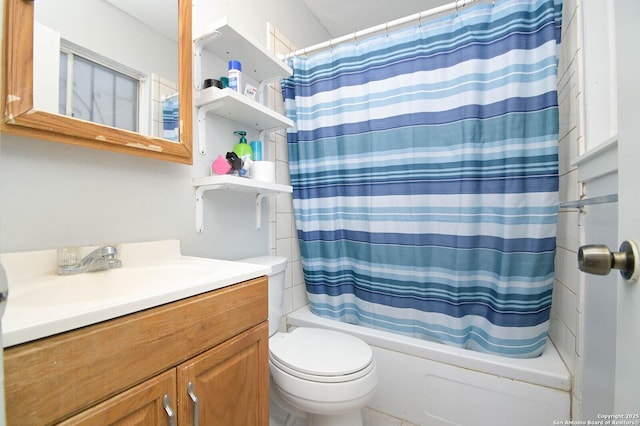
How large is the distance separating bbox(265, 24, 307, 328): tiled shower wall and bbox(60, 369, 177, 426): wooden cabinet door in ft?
3.13

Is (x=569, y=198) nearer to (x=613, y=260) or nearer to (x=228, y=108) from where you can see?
(x=613, y=260)

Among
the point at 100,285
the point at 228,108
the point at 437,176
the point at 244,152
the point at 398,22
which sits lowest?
the point at 100,285

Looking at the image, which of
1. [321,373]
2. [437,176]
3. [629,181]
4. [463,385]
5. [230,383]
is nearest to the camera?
[629,181]

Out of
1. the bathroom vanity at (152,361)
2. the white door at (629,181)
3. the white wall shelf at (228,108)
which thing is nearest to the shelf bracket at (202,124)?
the white wall shelf at (228,108)

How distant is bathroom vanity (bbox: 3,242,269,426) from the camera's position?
39 cm

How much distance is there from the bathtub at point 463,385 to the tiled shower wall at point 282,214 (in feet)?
1.30

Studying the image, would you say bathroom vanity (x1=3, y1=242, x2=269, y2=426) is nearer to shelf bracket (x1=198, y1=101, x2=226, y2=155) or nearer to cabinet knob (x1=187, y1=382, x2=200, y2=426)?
cabinet knob (x1=187, y1=382, x2=200, y2=426)

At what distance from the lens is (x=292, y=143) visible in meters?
1.62

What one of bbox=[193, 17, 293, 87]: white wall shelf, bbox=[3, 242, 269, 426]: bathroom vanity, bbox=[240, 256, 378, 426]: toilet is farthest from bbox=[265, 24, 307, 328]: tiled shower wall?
→ bbox=[3, 242, 269, 426]: bathroom vanity

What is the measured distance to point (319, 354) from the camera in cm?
108

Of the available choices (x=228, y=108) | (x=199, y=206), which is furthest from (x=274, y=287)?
(x=228, y=108)

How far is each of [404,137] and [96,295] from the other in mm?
1338

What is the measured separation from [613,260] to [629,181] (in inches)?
4.1

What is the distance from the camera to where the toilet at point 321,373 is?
3.13 ft
